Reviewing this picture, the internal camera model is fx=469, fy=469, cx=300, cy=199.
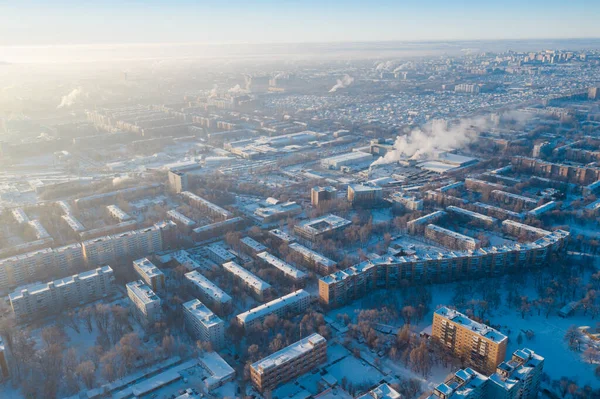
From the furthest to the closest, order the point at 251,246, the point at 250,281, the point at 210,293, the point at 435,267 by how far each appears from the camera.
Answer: the point at 251,246 → the point at 435,267 → the point at 250,281 → the point at 210,293

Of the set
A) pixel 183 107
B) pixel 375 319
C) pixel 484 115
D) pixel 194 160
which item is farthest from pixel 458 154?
pixel 183 107

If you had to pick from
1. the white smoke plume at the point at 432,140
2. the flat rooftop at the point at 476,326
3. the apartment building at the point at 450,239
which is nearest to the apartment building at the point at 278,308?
the flat rooftop at the point at 476,326

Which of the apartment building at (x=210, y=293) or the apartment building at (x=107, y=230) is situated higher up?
the apartment building at (x=107, y=230)

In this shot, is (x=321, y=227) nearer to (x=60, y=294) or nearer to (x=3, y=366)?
(x=60, y=294)

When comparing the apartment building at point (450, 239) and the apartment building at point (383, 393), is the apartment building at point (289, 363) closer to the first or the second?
the apartment building at point (383, 393)

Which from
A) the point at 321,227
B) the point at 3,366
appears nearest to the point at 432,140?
the point at 321,227

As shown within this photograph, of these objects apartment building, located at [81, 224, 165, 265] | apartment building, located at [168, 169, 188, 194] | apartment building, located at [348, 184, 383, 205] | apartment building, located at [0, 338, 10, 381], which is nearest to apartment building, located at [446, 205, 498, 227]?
apartment building, located at [348, 184, 383, 205]

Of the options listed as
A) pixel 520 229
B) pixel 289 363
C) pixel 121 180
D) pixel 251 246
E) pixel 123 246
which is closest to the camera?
pixel 289 363
